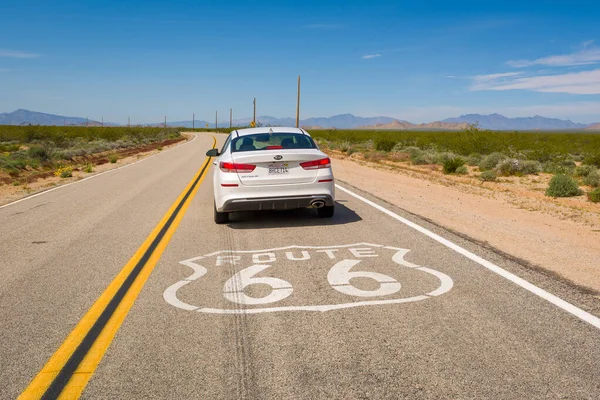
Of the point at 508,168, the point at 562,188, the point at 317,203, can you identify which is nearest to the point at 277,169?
the point at 317,203

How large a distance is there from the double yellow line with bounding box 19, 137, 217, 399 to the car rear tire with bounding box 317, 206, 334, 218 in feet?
10.6

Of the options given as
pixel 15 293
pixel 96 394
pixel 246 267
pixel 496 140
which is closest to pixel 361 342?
A: pixel 96 394

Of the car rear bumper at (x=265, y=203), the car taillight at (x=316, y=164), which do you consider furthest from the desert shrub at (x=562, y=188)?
the car rear bumper at (x=265, y=203)

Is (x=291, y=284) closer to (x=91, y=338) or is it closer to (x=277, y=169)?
(x=91, y=338)

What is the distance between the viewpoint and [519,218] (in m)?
10.2

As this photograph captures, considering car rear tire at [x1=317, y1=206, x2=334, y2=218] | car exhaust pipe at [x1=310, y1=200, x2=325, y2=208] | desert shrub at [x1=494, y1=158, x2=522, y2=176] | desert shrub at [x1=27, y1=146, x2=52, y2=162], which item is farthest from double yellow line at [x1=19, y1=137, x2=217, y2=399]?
desert shrub at [x1=27, y1=146, x2=52, y2=162]

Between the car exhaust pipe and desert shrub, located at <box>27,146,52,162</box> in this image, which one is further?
desert shrub, located at <box>27,146,52,162</box>

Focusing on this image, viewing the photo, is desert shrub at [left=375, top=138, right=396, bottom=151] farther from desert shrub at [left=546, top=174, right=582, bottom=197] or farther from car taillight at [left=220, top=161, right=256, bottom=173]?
car taillight at [left=220, top=161, right=256, bottom=173]

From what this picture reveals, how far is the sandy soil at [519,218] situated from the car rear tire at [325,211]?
6.13 feet

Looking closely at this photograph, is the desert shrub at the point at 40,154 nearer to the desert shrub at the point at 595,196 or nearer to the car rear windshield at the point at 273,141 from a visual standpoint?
the car rear windshield at the point at 273,141

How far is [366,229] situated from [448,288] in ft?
10.6

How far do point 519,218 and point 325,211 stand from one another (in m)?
3.86

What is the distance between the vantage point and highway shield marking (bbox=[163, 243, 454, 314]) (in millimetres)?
4902

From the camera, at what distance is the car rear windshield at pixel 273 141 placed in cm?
923
